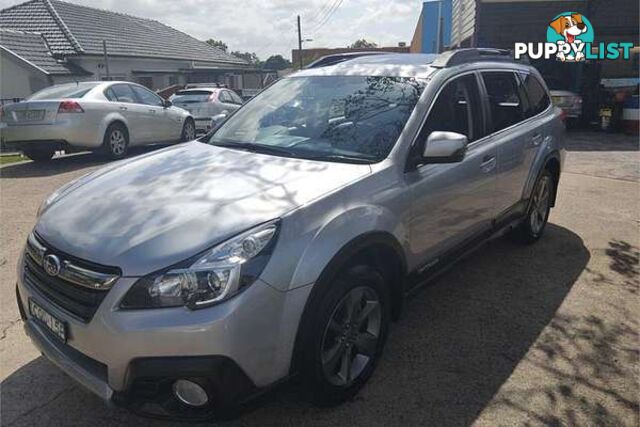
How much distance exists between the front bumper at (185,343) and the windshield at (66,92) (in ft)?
27.4

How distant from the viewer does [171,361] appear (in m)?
2.16

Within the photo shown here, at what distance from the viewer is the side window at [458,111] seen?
3428 mm

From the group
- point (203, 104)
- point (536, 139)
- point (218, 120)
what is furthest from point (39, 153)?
point (536, 139)

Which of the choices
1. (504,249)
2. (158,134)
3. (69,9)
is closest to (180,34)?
(69,9)

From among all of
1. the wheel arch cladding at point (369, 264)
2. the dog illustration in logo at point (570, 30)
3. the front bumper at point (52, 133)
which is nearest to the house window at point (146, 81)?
the front bumper at point (52, 133)

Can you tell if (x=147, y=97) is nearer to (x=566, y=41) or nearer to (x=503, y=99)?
(x=503, y=99)

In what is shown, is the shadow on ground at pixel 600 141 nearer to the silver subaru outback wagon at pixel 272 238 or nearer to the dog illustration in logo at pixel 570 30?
the dog illustration in logo at pixel 570 30

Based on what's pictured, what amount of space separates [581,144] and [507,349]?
435 inches

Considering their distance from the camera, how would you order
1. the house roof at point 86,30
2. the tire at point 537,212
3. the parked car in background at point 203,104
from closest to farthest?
the tire at point 537,212 < the parked car in background at point 203,104 < the house roof at point 86,30

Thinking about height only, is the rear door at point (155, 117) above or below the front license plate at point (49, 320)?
above

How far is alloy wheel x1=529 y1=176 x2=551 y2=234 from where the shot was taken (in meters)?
5.17

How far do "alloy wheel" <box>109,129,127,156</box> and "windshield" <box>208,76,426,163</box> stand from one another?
6.68m

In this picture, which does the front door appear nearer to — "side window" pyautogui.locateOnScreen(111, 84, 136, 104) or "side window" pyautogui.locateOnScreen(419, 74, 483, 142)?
"side window" pyautogui.locateOnScreen(419, 74, 483, 142)

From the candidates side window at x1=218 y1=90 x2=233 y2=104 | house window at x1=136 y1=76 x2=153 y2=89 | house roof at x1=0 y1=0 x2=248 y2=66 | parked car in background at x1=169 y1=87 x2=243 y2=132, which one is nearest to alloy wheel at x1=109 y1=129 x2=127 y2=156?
parked car in background at x1=169 y1=87 x2=243 y2=132
